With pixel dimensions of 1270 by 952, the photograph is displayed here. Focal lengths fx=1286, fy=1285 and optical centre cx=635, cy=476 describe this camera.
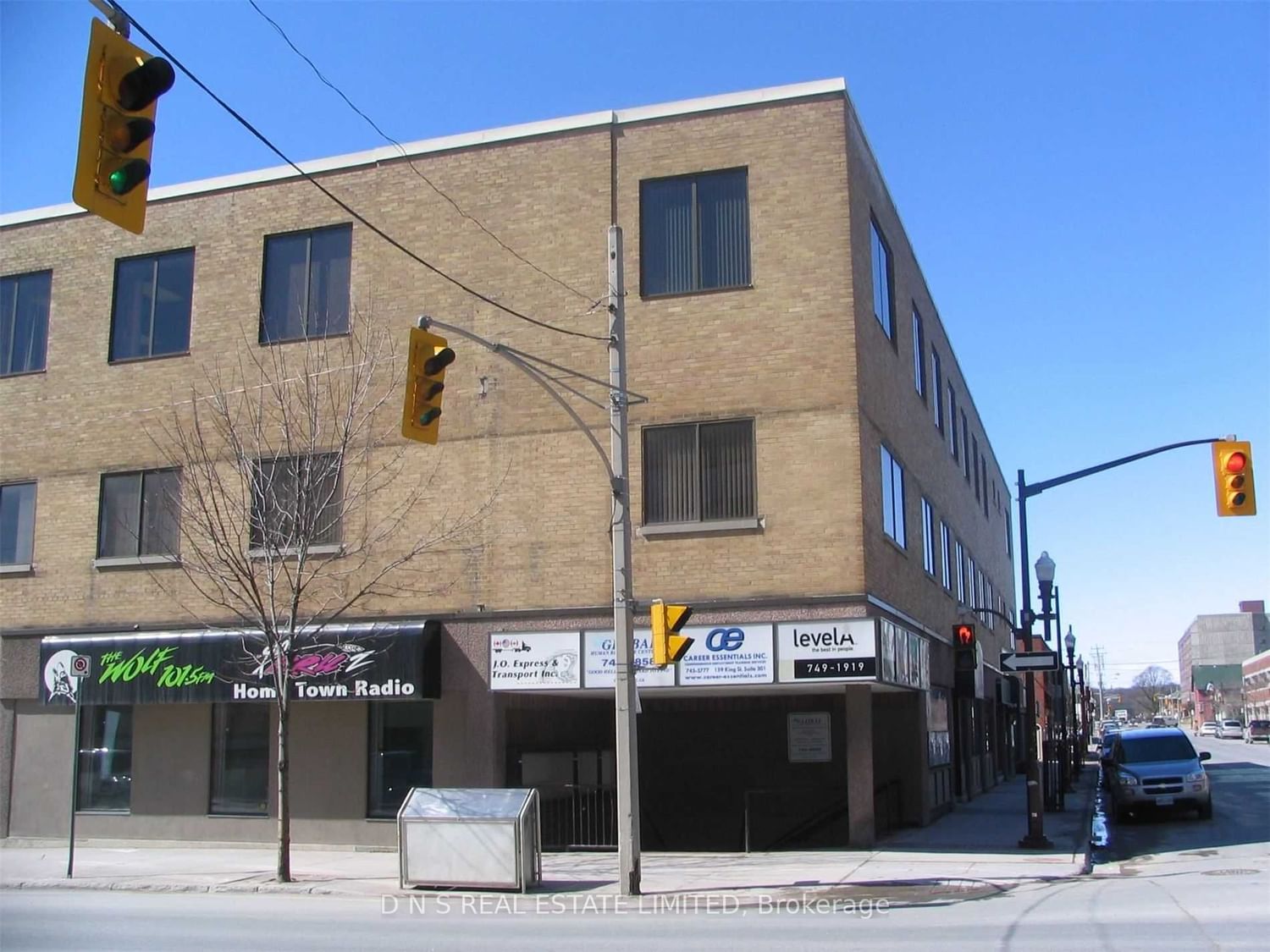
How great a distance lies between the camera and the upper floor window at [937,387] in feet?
100

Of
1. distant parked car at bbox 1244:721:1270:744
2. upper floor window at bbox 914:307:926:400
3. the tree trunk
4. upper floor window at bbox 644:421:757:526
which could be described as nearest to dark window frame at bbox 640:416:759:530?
upper floor window at bbox 644:421:757:526

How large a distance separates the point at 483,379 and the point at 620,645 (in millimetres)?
7072

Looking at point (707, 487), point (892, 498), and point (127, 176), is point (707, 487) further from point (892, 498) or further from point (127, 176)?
point (127, 176)

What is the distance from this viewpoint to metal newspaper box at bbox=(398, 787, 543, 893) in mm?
14891

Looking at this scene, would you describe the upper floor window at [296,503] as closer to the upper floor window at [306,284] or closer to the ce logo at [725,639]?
the upper floor window at [306,284]

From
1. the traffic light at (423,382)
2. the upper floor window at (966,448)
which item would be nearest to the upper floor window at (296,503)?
the traffic light at (423,382)

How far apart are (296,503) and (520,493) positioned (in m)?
3.64

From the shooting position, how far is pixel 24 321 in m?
24.0

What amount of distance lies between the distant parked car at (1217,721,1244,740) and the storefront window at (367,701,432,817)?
9449cm

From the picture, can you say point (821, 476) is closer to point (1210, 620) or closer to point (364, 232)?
point (364, 232)

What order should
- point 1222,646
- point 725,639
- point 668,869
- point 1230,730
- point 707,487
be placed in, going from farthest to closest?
point 1222,646 → point 1230,730 → point 707,487 → point 725,639 → point 668,869

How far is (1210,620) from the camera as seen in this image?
582ft

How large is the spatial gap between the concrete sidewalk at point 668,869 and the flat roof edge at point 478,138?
11.0 metres

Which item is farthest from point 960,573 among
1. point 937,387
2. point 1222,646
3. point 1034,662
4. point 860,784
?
point 1222,646
